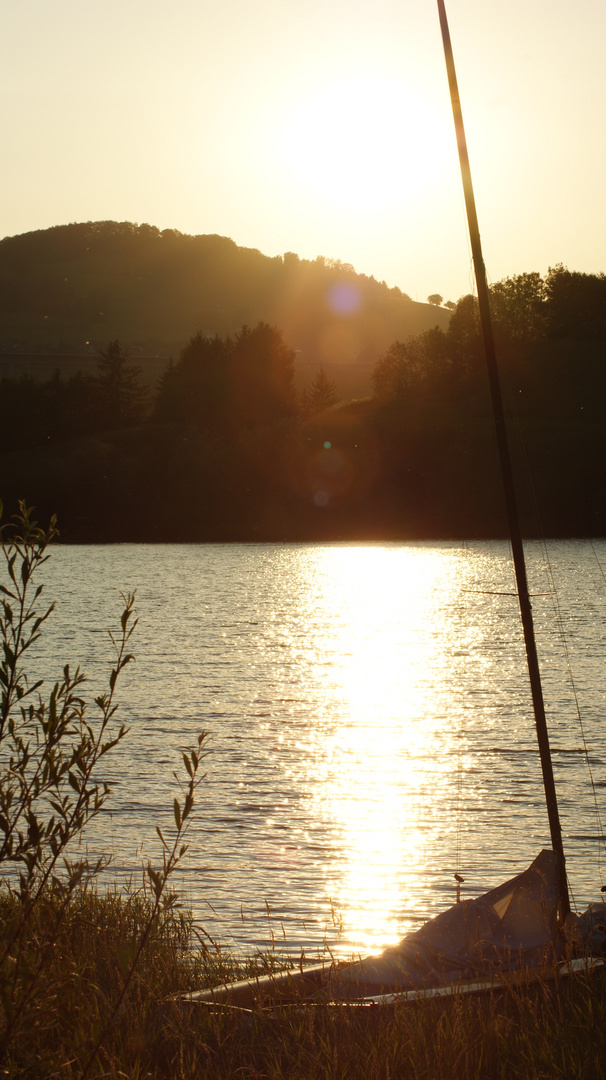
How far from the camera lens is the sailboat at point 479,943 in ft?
23.9

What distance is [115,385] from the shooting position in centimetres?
16938

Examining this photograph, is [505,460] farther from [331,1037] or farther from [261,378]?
[261,378]

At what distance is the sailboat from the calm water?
1.24 meters

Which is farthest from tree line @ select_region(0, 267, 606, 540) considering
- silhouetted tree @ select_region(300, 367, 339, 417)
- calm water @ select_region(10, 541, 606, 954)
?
calm water @ select_region(10, 541, 606, 954)

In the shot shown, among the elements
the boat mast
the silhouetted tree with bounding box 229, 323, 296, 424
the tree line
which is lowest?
the boat mast

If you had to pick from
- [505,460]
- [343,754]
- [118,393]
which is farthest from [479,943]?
[118,393]

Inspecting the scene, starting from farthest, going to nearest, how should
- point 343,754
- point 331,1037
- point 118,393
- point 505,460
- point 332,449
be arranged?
point 118,393
point 332,449
point 343,754
point 505,460
point 331,1037

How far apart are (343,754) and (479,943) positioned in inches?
653

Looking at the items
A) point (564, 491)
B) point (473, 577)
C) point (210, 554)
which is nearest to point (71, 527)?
point (210, 554)

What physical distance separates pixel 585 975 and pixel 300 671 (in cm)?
3217

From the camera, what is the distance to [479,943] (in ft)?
25.9

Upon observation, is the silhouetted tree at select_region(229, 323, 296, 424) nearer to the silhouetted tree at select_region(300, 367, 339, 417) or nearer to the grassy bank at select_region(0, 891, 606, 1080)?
the silhouetted tree at select_region(300, 367, 339, 417)

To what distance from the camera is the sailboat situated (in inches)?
286

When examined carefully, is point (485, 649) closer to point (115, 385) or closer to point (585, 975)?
point (585, 975)
